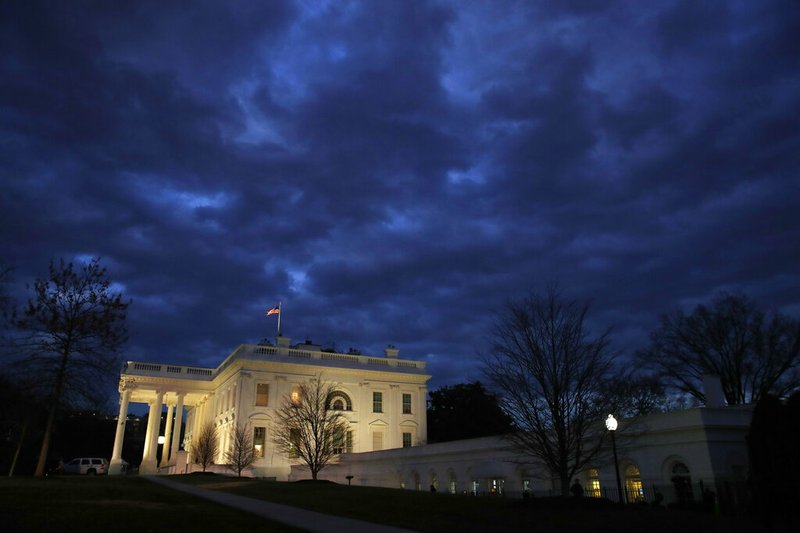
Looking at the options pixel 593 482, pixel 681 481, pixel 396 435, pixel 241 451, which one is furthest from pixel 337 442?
pixel 681 481

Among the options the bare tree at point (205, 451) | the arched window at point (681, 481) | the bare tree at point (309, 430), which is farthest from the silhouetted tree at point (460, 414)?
the arched window at point (681, 481)

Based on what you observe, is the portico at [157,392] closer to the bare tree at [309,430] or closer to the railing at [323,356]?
the railing at [323,356]

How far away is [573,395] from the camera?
82.2ft

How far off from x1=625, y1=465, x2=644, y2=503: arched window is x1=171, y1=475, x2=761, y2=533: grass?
772cm

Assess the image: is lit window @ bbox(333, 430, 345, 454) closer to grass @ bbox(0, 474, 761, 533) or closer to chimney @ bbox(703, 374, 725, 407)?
grass @ bbox(0, 474, 761, 533)

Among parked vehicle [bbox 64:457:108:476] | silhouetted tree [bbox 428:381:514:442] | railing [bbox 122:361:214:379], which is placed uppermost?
railing [bbox 122:361:214:379]

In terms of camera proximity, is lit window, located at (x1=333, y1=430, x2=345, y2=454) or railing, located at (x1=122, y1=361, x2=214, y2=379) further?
railing, located at (x1=122, y1=361, x2=214, y2=379)

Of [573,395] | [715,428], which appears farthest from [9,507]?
[715,428]

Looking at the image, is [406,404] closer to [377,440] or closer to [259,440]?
[377,440]

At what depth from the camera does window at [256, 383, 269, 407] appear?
199 ft

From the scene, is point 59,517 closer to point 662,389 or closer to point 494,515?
point 494,515

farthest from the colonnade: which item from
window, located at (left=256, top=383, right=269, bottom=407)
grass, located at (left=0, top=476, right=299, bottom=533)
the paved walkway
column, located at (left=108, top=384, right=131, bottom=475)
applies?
the paved walkway

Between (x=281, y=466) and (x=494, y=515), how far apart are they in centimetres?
4368

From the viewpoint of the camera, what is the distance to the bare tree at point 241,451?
50344 mm
